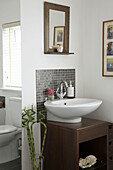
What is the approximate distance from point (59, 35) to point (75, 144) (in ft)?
4.02

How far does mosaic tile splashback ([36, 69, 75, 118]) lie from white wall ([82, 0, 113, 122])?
1.06 ft

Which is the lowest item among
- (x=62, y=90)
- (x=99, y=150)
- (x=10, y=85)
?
(x=99, y=150)

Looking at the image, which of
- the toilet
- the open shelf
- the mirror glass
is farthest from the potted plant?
the mirror glass

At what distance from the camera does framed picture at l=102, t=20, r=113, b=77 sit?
3218 mm

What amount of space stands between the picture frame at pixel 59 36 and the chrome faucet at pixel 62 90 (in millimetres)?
431

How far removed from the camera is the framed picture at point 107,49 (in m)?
3.22

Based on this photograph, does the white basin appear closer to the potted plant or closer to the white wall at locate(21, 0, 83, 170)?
the potted plant

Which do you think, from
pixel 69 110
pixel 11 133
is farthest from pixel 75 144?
pixel 11 133

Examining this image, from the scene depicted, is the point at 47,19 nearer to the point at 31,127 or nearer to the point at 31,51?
the point at 31,51

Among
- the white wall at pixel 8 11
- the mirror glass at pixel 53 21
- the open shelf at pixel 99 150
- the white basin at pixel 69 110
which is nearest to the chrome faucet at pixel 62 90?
the white basin at pixel 69 110

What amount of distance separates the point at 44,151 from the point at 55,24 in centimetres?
137

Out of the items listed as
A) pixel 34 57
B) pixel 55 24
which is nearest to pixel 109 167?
pixel 34 57

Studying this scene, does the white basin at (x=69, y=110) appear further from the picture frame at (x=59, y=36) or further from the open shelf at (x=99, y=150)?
the picture frame at (x=59, y=36)

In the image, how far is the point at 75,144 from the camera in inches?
107
